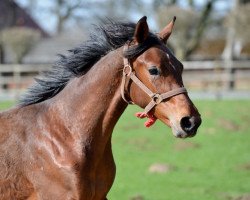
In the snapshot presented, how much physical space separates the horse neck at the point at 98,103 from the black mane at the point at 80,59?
9cm

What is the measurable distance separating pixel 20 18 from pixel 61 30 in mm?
5283

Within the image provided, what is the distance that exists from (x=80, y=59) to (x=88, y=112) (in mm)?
433

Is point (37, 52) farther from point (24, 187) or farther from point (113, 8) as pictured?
point (24, 187)

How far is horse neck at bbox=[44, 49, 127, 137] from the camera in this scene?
4.21 meters

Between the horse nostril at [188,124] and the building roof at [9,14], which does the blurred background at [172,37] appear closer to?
the building roof at [9,14]

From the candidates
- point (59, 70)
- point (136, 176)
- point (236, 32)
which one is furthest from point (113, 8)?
point (59, 70)

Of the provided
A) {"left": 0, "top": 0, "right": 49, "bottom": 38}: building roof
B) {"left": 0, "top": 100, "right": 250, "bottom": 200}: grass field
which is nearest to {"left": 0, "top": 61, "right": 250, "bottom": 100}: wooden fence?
{"left": 0, "top": 100, "right": 250, "bottom": 200}: grass field

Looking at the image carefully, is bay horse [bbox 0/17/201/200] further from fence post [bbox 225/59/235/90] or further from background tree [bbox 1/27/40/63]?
background tree [bbox 1/27/40/63]

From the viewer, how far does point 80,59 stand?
438 centimetres

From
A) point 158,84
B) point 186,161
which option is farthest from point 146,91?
point 186,161

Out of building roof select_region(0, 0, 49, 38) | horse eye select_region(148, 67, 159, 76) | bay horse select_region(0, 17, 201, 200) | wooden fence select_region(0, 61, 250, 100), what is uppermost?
horse eye select_region(148, 67, 159, 76)

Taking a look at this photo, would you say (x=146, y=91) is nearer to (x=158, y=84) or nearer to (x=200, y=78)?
(x=158, y=84)

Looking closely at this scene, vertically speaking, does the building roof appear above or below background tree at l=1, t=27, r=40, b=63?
below

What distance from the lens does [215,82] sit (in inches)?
906
